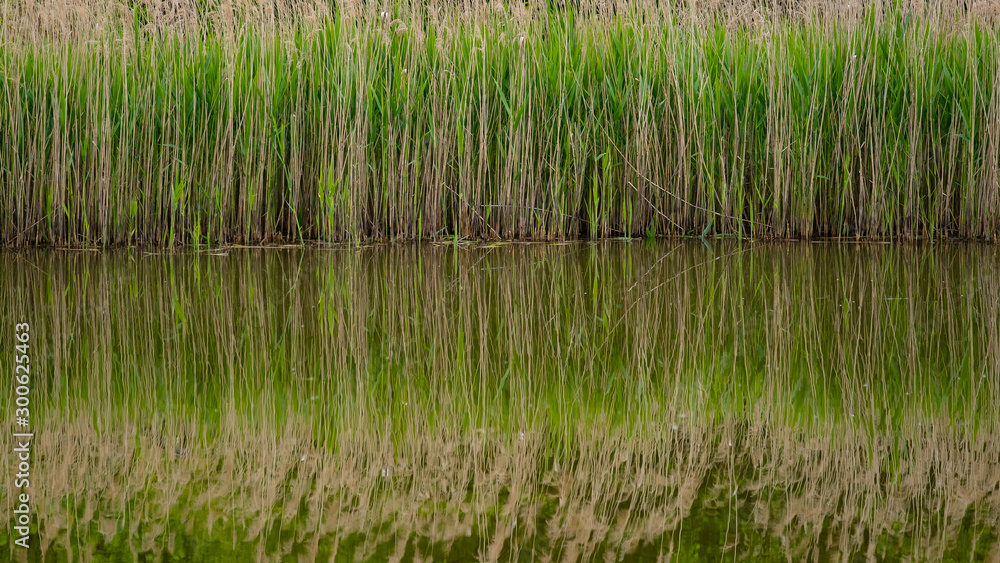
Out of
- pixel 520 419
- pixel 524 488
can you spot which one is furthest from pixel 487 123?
pixel 524 488

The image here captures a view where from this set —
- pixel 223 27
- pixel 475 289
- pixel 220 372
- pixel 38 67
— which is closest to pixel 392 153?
pixel 223 27

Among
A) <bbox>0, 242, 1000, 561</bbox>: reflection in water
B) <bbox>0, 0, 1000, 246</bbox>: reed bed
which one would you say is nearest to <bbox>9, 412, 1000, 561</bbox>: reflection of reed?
<bbox>0, 242, 1000, 561</bbox>: reflection in water

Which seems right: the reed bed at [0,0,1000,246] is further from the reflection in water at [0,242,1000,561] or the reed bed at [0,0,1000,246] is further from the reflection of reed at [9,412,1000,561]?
the reflection of reed at [9,412,1000,561]

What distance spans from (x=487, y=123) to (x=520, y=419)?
2851 millimetres

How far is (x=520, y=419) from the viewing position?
1.84 metres

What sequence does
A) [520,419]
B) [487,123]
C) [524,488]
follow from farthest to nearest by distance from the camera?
[487,123] < [520,419] < [524,488]

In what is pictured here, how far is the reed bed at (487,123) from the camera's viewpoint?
4.30 m

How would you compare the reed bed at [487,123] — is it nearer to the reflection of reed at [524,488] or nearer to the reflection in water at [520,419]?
Answer: the reflection in water at [520,419]

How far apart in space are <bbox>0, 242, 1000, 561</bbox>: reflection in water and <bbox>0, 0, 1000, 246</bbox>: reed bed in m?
1.20

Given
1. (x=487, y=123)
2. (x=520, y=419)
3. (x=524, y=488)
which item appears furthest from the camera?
(x=487, y=123)

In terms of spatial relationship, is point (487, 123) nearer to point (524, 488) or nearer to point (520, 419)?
point (520, 419)

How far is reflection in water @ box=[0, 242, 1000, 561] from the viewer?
4.45 feet

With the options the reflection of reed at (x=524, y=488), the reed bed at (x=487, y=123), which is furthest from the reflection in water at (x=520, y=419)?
the reed bed at (x=487, y=123)

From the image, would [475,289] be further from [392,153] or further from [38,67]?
[38,67]
